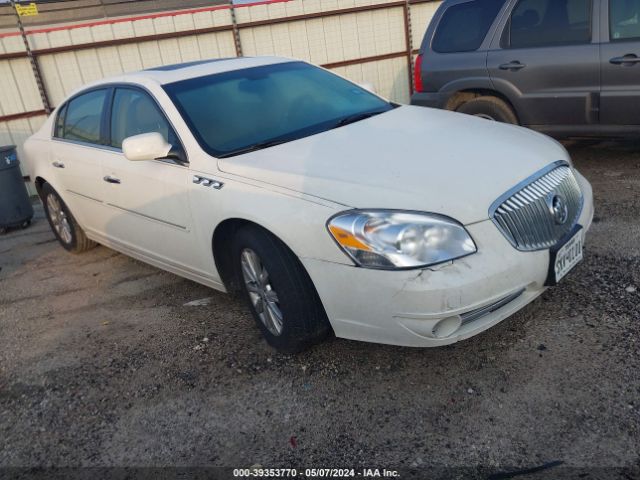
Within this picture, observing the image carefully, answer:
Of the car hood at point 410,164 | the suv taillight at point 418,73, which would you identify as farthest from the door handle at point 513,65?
→ the car hood at point 410,164

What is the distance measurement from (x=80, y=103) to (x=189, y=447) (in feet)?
10.9

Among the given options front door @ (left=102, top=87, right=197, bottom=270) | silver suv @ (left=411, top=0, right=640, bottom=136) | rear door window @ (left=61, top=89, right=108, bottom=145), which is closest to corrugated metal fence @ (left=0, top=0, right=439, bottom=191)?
silver suv @ (left=411, top=0, right=640, bottom=136)

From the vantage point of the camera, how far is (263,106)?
3.76 metres

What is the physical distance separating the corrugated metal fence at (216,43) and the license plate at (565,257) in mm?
8489

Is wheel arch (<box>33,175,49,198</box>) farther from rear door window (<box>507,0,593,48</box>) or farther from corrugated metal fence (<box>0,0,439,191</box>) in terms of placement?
rear door window (<box>507,0,593,48</box>)

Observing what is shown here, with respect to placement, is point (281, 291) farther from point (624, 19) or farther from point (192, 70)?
point (624, 19)

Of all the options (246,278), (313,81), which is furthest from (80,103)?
(246,278)

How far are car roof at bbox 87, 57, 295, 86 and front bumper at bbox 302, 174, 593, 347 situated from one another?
1.86m

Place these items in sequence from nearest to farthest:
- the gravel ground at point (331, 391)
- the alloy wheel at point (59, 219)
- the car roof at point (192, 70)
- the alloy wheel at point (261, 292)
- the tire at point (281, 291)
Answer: the gravel ground at point (331, 391)
the tire at point (281, 291)
the alloy wheel at point (261, 292)
the car roof at point (192, 70)
the alloy wheel at point (59, 219)

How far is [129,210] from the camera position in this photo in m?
4.06

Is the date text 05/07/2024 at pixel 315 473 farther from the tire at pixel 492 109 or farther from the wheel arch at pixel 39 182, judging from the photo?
the tire at pixel 492 109

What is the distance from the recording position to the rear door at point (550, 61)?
17.7 feet

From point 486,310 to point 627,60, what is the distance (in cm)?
368

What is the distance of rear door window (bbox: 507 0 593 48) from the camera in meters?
5.41
